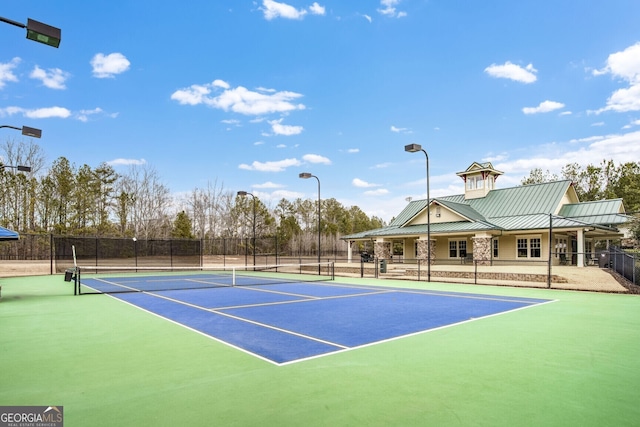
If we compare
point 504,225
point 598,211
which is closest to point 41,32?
point 504,225

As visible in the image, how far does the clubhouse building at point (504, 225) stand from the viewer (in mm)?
28312

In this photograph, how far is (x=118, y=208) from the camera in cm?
4916

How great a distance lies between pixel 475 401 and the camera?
4191 millimetres

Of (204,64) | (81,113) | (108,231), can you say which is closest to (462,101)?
(204,64)

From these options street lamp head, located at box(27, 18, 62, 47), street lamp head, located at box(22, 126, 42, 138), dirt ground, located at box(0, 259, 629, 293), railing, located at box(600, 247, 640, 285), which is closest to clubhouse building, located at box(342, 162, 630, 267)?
railing, located at box(600, 247, 640, 285)

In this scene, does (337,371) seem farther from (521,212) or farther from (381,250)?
(521,212)

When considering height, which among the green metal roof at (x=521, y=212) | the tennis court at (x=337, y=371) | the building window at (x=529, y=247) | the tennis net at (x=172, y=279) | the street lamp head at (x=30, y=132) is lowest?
the tennis net at (x=172, y=279)

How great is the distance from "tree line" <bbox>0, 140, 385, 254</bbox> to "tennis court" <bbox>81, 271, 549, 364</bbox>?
15.7 m

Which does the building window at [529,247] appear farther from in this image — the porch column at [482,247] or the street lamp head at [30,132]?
the street lamp head at [30,132]

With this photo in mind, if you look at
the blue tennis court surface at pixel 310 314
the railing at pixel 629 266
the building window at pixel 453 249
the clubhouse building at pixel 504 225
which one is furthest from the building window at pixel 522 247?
the blue tennis court surface at pixel 310 314

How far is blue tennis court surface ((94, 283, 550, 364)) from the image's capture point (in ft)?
22.9

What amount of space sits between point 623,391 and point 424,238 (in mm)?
28074

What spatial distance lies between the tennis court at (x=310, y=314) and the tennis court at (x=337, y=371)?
0.11 metres

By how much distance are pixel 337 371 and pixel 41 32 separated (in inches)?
269
